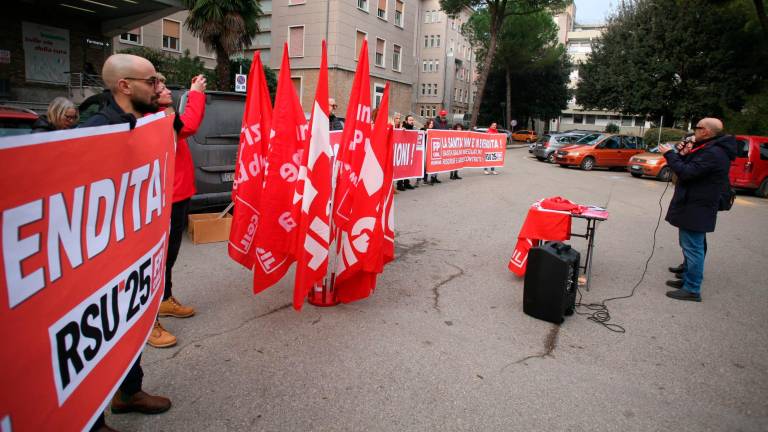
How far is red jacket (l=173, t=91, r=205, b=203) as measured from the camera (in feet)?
10.8

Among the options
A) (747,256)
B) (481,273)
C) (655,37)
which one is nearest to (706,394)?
(481,273)

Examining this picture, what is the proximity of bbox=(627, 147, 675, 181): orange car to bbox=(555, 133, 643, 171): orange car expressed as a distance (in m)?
2.34

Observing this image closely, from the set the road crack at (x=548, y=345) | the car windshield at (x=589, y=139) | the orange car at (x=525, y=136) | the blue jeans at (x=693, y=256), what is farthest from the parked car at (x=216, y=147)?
the orange car at (x=525, y=136)

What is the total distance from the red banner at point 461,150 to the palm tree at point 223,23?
11.8 metres

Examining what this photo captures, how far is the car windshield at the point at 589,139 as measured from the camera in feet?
75.4

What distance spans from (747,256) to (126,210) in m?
8.39

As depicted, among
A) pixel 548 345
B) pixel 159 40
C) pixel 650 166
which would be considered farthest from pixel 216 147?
pixel 159 40

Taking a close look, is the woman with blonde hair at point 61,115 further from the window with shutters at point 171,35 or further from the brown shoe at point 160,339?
the window with shutters at point 171,35

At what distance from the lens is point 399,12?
37625mm

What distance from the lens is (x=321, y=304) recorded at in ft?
14.6

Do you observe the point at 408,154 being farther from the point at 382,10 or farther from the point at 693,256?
the point at 382,10

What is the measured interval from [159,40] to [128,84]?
100ft

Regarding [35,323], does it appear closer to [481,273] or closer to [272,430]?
[272,430]

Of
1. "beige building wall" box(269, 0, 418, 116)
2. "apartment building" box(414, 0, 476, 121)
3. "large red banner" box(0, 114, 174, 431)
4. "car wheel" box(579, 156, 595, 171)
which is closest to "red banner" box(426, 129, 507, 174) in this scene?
"car wheel" box(579, 156, 595, 171)
